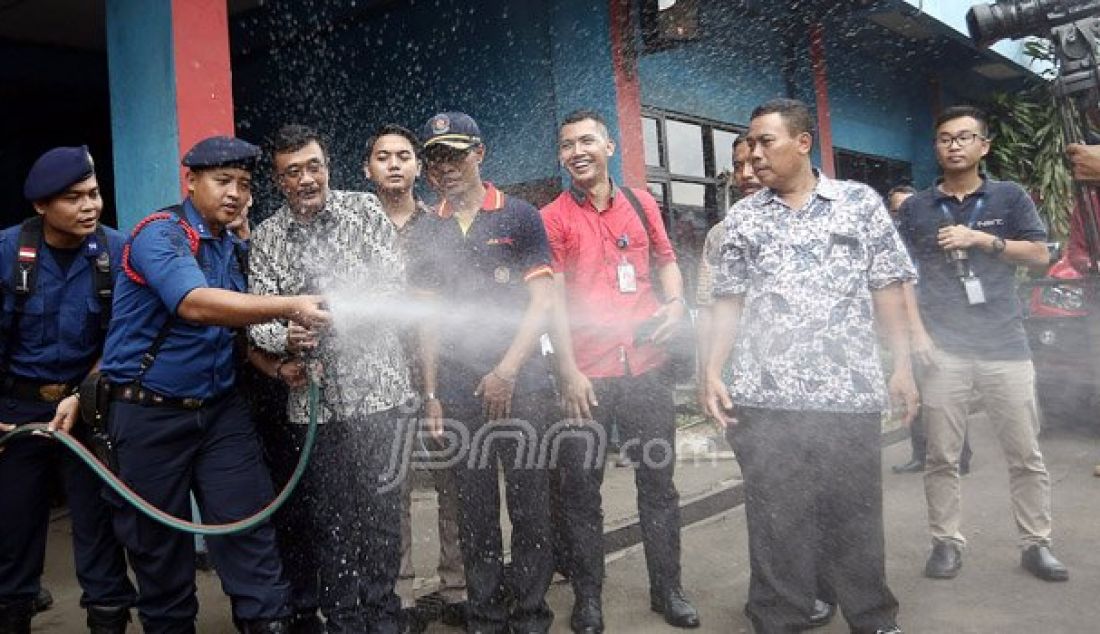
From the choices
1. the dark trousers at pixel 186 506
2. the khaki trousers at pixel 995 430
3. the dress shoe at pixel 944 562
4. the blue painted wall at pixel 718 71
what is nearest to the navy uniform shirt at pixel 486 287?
the dark trousers at pixel 186 506

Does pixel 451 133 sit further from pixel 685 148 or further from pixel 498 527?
pixel 685 148

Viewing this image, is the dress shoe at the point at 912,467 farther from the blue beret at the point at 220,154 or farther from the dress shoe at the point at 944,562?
the blue beret at the point at 220,154

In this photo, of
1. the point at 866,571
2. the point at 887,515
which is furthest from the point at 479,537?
the point at 887,515

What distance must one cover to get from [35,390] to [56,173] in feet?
2.94

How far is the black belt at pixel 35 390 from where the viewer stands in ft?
11.2

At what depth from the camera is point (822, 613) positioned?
3.50 metres

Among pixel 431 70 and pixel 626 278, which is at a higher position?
pixel 431 70

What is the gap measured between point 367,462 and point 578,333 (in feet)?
3.57

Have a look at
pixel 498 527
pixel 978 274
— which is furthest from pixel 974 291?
pixel 498 527

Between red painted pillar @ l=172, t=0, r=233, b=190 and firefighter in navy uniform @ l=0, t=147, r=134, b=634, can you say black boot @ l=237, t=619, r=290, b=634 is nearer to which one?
firefighter in navy uniform @ l=0, t=147, r=134, b=634

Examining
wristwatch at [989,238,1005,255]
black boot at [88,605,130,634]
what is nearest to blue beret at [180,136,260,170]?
black boot at [88,605,130,634]

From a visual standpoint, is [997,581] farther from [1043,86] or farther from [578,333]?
[1043,86]

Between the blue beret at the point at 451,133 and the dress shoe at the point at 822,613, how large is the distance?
241 centimetres

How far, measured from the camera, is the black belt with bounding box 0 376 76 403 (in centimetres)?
342
